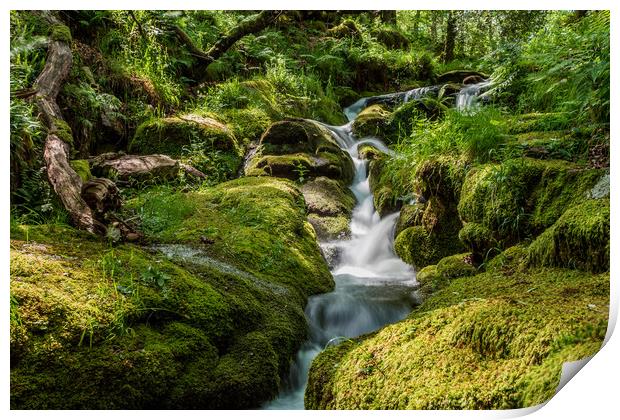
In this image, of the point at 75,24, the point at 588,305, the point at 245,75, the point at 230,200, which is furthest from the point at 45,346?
the point at 245,75

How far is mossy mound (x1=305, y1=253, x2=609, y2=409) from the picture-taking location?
1.49 m

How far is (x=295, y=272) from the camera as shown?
3.12 m

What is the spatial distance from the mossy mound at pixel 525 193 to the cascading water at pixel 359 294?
29.2 inches

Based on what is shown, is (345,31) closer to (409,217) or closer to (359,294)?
(409,217)

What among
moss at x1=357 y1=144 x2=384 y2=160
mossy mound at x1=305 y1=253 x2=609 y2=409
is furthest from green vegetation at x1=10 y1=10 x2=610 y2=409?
moss at x1=357 y1=144 x2=384 y2=160

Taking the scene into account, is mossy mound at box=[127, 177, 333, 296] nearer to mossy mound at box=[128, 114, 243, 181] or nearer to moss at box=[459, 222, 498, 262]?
mossy mound at box=[128, 114, 243, 181]

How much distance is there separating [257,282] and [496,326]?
143 cm

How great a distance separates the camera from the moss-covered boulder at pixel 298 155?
485 cm

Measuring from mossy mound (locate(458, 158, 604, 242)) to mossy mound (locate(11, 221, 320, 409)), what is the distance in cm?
142

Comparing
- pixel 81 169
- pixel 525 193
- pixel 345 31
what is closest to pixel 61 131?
pixel 81 169

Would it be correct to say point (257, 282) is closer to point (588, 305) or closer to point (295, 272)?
point (295, 272)

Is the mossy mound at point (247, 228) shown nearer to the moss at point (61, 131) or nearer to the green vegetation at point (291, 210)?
the green vegetation at point (291, 210)

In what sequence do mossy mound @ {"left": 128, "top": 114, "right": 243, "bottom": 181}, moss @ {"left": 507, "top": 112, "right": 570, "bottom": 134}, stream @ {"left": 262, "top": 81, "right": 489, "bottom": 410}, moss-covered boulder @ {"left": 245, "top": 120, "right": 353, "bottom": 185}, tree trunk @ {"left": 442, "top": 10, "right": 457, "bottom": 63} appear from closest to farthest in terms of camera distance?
stream @ {"left": 262, "top": 81, "right": 489, "bottom": 410}, moss @ {"left": 507, "top": 112, "right": 570, "bottom": 134}, tree trunk @ {"left": 442, "top": 10, "right": 457, "bottom": 63}, mossy mound @ {"left": 128, "top": 114, "right": 243, "bottom": 181}, moss-covered boulder @ {"left": 245, "top": 120, "right": 353, "bottom": 185}

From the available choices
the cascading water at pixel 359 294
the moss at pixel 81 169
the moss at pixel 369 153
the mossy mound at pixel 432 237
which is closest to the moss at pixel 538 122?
the mossy mound at pixel 432 237
